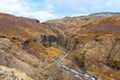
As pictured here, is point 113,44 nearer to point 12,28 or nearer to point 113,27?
point 113,27

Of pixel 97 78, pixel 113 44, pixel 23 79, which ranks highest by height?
pixel 23 79

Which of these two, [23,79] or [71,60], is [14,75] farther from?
[71,60]

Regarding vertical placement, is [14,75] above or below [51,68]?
above

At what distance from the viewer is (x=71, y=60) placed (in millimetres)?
108875

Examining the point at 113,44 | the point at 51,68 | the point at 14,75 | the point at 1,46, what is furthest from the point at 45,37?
the point at 14,75

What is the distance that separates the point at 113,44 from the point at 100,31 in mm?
18274

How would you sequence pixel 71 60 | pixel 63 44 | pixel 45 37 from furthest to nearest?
pixel 63 44, pixel 45 37, pixel 71 60

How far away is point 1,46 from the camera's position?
71.3 metres

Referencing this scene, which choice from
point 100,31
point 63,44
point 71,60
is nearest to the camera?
point 71,60

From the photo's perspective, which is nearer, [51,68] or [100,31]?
[51,68]

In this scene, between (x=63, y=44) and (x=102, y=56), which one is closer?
(x=102, y=56)

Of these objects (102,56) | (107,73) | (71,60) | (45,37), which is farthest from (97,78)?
(45,37)

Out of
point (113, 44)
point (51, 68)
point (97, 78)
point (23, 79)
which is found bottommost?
point (97, 78)

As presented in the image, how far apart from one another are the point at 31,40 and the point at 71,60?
20770 millimetres
